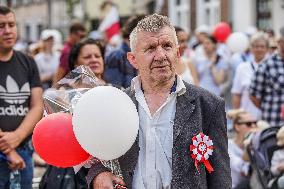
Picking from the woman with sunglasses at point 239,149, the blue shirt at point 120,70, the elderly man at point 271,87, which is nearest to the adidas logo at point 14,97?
the blue shirt at point 120,70

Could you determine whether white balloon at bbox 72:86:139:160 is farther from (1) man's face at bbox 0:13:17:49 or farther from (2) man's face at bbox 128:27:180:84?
(1) man's face at bbox 0:13:17:49

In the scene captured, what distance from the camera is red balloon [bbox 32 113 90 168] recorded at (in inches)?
162

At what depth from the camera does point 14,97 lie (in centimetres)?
636

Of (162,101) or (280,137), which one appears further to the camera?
(280,137)

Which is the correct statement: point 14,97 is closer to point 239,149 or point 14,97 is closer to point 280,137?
point 280,137

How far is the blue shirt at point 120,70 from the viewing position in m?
7.76

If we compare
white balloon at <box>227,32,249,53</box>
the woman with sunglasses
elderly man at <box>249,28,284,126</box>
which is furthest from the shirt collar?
white balloon at <box>227,32,249,53</box>

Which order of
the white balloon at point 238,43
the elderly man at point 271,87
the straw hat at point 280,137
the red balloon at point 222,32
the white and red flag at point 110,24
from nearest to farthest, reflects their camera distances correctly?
the straw hat at point 280,137, the elderly man at point 271,87, the white balloon at point 238,43, the white and red flag at point 110,24, the red balloon at point 222,32

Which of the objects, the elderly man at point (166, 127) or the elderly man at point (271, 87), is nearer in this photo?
the elderly man at point (166, 127)

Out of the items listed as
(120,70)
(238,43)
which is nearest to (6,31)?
(120,70)

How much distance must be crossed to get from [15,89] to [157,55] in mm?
2626

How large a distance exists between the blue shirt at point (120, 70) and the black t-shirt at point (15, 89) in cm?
130

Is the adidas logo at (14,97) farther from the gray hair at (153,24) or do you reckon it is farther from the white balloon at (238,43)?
the white balloon at (238,43)

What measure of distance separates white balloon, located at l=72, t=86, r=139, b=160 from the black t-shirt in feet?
8.08
